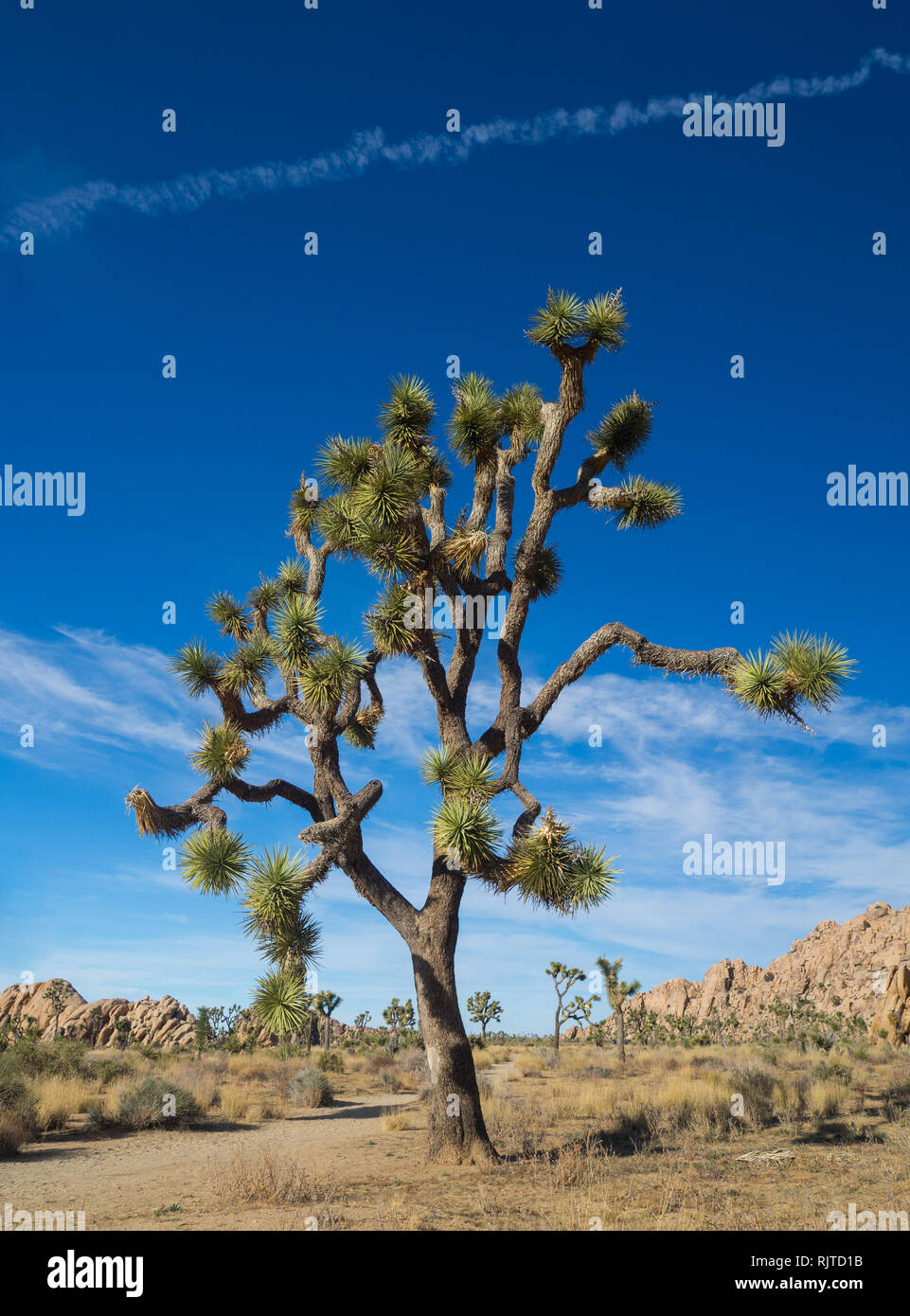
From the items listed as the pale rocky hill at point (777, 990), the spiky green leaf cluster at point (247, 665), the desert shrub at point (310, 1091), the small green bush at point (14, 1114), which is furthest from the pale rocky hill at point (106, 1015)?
the spiky green leaf cluster at point (247, 665)

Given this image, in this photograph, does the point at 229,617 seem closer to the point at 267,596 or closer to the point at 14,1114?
the point at 267,596

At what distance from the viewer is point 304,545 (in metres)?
14.2

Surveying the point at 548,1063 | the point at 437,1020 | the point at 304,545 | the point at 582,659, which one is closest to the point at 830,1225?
the point at 437,1020

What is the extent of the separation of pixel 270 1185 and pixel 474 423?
10.3 metres

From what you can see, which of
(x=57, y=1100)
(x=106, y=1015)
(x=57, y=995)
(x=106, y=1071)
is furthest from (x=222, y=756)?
(x=106, y=1015)

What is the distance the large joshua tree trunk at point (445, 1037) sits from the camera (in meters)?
10.8

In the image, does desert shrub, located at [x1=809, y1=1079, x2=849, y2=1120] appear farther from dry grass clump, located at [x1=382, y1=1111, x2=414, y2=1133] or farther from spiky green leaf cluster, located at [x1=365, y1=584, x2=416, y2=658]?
spiky green leaf cluster, located at [x1=365, y1=584, x2=416, y2=658]

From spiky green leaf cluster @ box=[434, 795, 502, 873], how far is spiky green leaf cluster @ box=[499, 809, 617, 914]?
16.7 inches

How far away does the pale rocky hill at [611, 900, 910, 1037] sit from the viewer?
226 ft

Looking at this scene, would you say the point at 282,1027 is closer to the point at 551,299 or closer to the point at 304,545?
the point at 304,545

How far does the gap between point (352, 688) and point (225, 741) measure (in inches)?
78.1

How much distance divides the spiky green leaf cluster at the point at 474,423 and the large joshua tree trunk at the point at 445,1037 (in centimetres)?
644

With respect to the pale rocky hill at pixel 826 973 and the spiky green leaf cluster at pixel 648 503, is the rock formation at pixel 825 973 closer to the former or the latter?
the pale rocky hill at pixel 826 973
